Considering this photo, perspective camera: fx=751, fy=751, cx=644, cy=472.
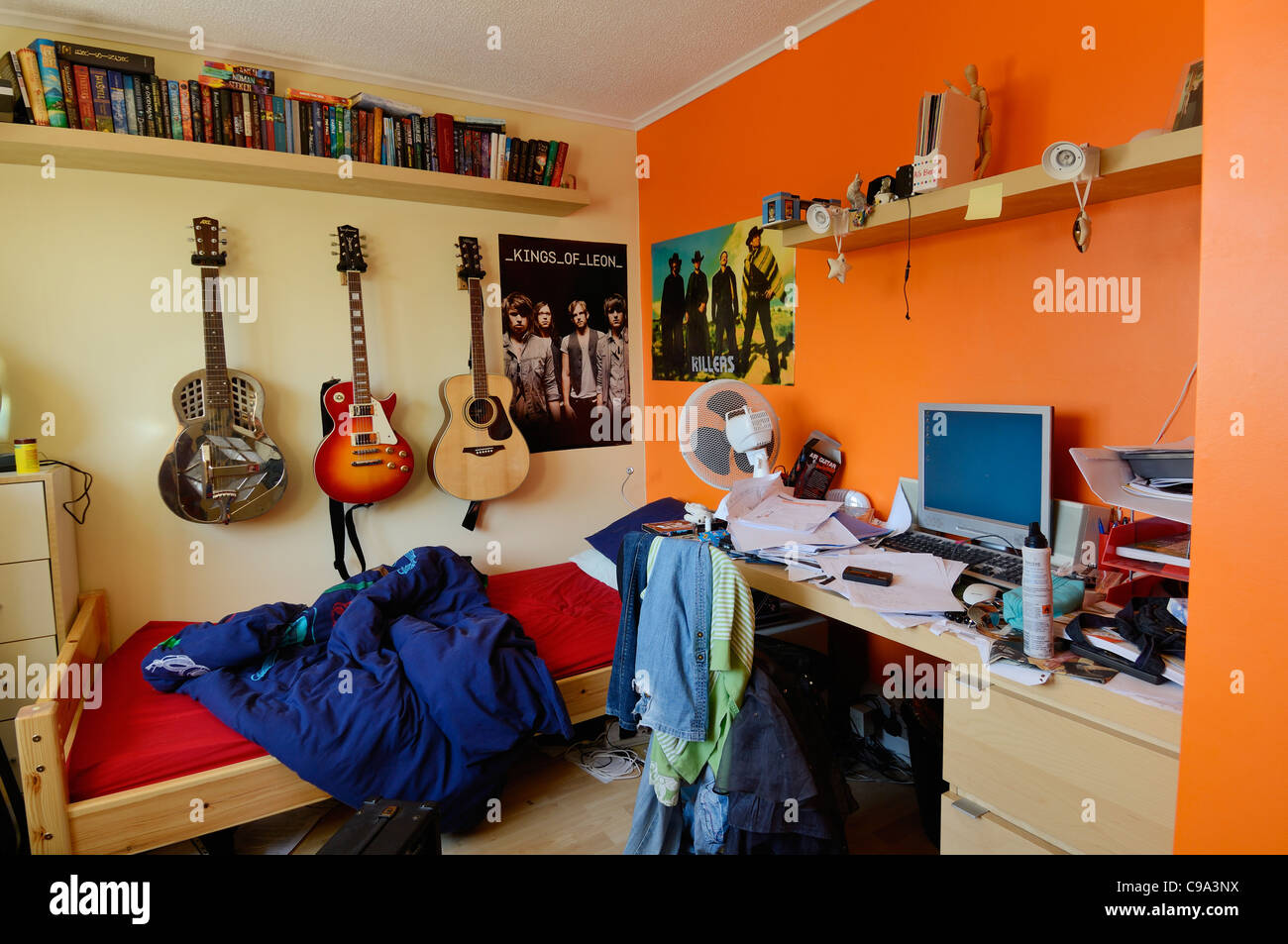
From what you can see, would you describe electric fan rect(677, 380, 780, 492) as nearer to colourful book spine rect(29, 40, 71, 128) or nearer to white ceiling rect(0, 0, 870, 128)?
white ceiling rect(0, 0, 870, 128)

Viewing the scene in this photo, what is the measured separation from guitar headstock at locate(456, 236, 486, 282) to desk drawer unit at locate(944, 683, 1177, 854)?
8.35 ft

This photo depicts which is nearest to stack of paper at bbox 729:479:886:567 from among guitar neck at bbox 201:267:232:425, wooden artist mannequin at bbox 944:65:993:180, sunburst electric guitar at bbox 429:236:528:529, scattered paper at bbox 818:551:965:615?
scattered paper at bbox 818:551:965:615

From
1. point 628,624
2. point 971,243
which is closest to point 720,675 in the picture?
point 628,624

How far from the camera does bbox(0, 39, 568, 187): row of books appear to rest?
2381 mm

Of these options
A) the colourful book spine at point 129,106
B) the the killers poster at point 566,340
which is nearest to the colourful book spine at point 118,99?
the colourful book spine at point 129,106

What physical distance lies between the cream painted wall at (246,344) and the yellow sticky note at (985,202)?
210 cm

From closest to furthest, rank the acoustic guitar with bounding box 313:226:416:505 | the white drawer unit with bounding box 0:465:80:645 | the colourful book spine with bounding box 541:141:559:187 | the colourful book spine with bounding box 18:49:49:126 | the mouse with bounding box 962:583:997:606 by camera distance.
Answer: the mouse with bounding box 962:583:997:606 → the white drawer unit with bounding box 0:465:80:645 → the colourful book spine with bounding box 18:49:49:126 → the acoustic guitar with bounding box 313:226:416:505 → the colourful book spine with bounding box 541:141:559:187

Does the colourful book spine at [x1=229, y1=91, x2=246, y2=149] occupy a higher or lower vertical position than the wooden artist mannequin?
higher

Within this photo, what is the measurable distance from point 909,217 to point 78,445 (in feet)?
9.29

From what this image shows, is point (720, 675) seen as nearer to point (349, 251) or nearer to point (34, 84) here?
point (349, 251)

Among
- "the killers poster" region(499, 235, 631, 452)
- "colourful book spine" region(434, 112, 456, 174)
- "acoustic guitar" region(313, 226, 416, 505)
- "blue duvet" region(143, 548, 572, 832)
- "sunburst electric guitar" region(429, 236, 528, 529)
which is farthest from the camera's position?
"the killers poster" region(499, 235, 631, 452)

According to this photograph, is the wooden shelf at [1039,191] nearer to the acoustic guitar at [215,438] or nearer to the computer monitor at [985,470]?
the computer monitor at [985,470]
